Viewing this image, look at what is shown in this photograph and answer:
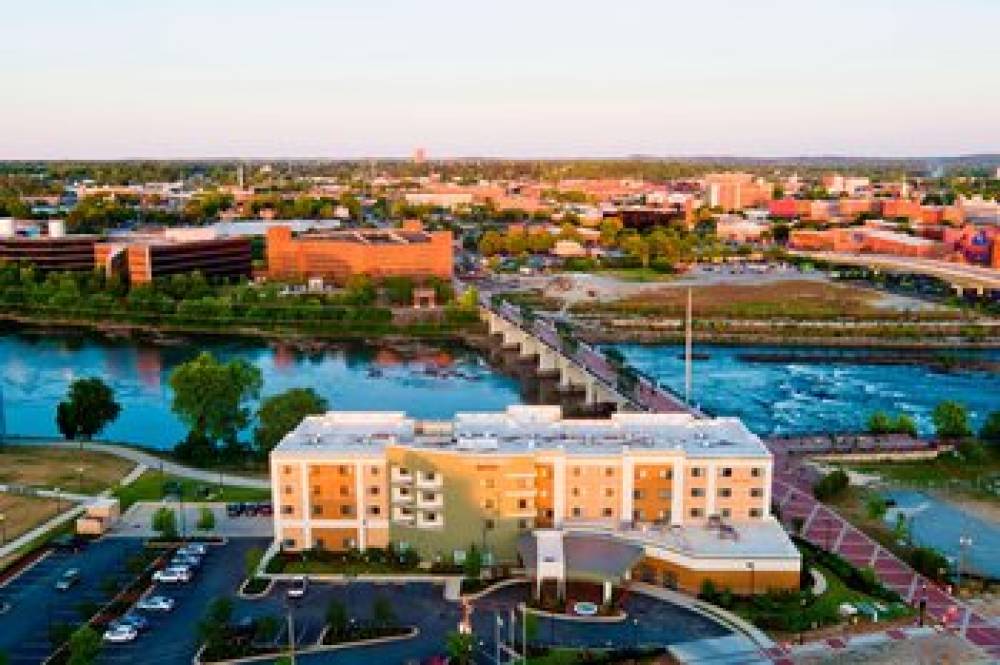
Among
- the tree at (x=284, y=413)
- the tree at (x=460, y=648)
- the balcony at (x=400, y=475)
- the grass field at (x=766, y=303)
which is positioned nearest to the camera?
the tree at (x=460, y=648)

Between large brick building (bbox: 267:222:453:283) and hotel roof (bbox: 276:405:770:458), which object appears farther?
large brick building (bbox: 267:222:453:283)

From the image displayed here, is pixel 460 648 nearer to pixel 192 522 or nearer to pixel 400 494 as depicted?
pixel 400 494

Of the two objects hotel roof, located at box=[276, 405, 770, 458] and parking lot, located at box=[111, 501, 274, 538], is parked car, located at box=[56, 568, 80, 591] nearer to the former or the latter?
parking lot, located at box=[111, 501, 274, 538]

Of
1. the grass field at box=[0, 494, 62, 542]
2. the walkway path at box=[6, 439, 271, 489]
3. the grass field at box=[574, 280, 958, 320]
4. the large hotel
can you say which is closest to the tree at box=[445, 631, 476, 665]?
the large hotel

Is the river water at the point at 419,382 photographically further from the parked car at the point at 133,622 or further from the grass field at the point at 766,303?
the parked car at the point at 133,622

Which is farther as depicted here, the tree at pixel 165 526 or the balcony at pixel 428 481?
the tree at pixel 165 526

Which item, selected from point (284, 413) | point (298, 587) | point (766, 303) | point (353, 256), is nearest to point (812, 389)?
point (766, 303)

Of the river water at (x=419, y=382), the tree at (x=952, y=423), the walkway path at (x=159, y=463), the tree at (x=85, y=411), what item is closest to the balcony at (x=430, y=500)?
the walkway path at (x=159, y=463)
